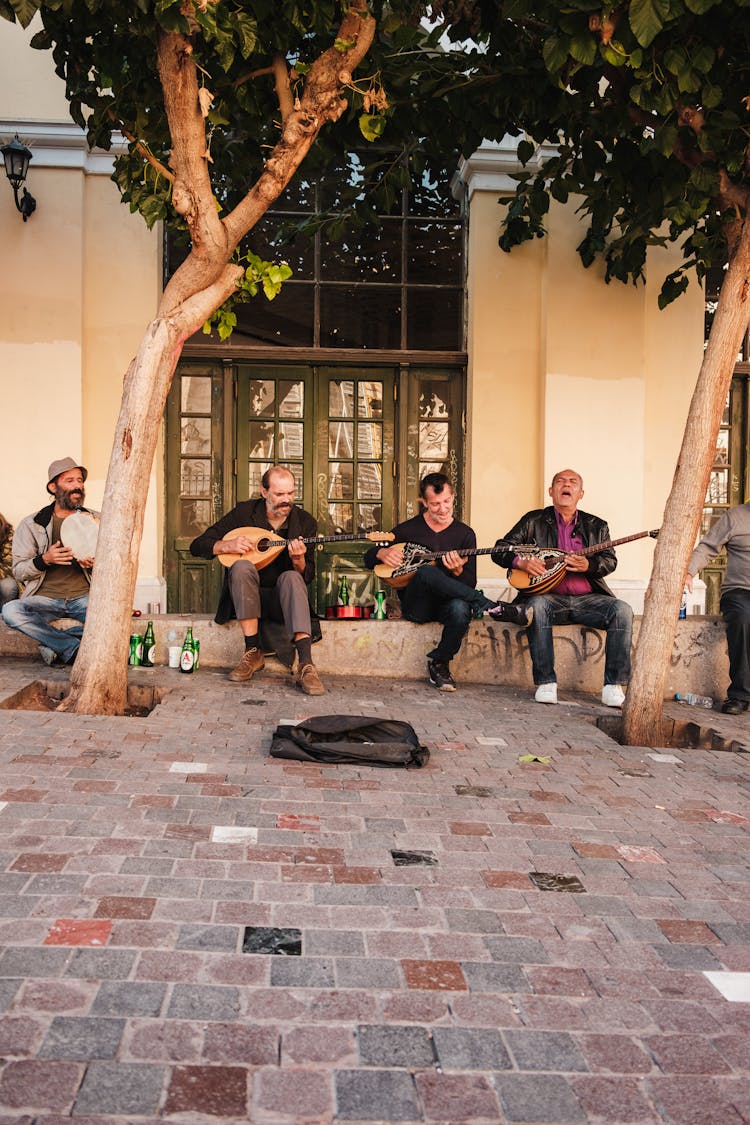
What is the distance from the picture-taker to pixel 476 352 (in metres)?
9.46

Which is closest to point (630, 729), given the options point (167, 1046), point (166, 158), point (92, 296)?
point (167, 1046)

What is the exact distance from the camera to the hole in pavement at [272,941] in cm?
272

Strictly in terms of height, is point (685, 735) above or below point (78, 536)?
below

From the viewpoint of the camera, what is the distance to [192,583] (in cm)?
960

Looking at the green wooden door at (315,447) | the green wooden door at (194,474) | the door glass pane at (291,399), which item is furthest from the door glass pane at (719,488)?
the green wooden door at (194,474)

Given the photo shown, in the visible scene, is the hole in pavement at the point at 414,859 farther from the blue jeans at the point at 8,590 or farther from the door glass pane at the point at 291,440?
the door glass pane at the point at 291,440

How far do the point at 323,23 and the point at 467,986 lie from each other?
494 cm

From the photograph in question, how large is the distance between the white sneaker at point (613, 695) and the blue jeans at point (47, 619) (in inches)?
153

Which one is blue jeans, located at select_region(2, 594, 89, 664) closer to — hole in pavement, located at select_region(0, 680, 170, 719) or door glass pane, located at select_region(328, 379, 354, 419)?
hole in pavement, located at select_region(0, 680, 170, 719)

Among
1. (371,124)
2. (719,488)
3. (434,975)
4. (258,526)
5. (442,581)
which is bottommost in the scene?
(434,975)

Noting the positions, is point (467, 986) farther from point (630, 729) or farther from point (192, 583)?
point (192, 583)

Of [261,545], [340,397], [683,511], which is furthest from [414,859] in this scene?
[340,397]

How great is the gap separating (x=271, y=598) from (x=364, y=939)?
465 centimetres

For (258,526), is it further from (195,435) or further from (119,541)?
(195,435)
